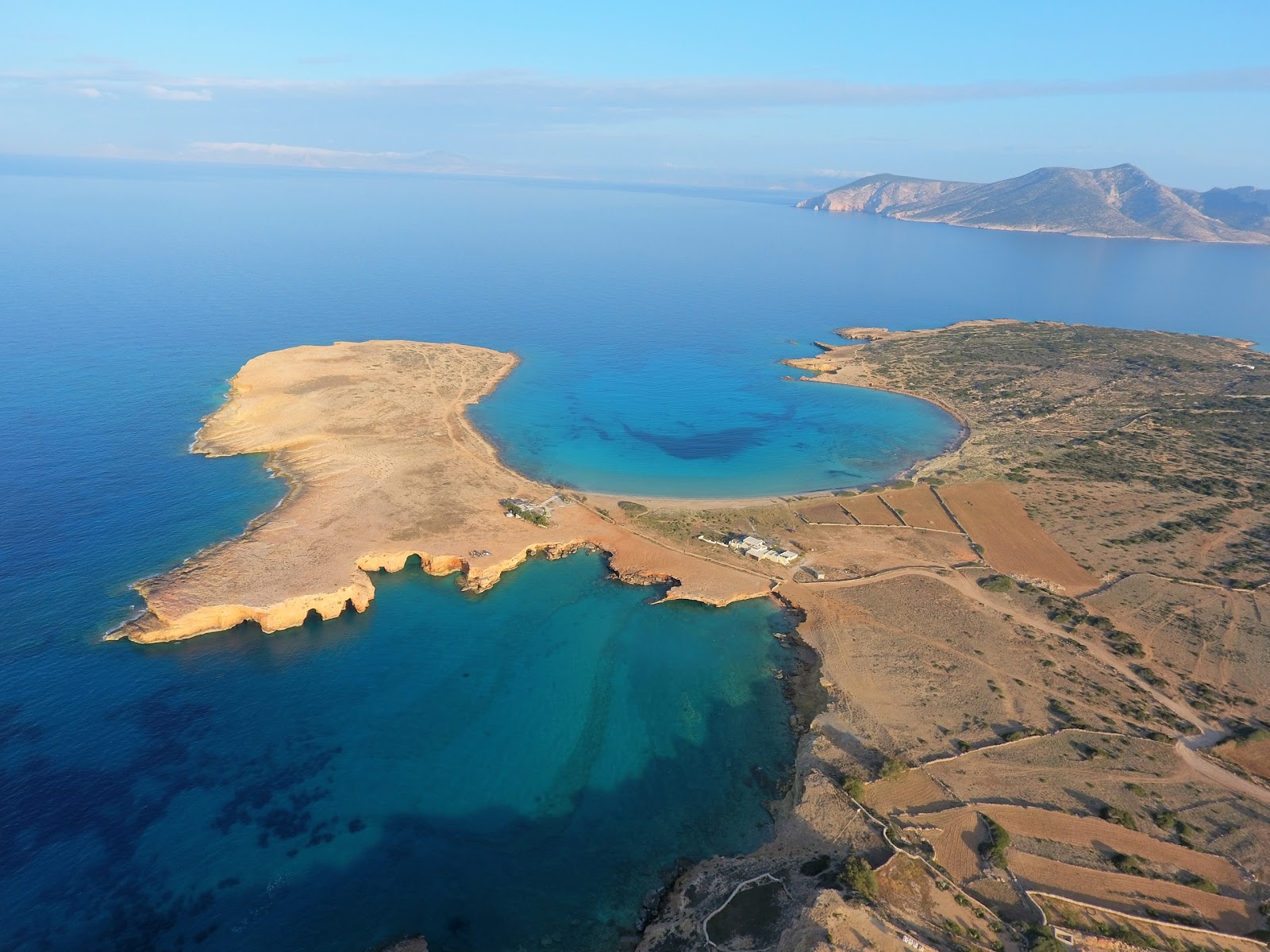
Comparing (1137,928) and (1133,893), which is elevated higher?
(1137,928)

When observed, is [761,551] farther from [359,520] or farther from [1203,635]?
[359,520]

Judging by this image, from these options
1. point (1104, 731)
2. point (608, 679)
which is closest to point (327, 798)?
point (608, 679)

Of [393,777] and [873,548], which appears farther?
[873,548]

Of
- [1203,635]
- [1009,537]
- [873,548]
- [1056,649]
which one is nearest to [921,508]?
[1009,537]

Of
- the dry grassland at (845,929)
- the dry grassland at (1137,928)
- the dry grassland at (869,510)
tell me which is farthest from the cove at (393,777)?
the dry grassland at (869,510)

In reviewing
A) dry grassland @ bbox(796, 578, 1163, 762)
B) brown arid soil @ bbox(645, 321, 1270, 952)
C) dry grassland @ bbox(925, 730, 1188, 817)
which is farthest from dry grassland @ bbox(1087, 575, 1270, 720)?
dry grassland @ bbox(925, 730, 1188, 817)
